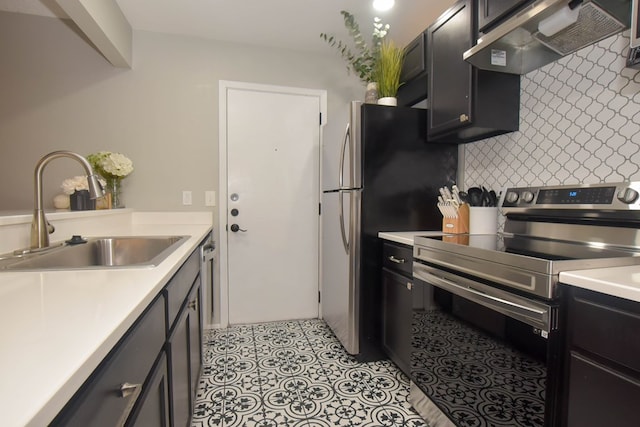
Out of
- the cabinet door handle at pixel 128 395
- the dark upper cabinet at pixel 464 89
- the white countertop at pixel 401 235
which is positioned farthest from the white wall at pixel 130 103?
the cabinet door handle at pixel 128 395

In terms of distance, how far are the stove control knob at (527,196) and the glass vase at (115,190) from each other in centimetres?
264

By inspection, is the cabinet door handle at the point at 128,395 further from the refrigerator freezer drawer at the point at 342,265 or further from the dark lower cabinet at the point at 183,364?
the refrigerator freezer drawer at the point at 342,265

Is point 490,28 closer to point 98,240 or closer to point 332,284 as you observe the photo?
point 332,284

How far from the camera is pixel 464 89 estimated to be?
67.7 inches

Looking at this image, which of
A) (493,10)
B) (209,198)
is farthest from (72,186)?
(493,10)

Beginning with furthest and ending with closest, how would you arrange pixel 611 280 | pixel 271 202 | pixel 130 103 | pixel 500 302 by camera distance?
pixel 271 202
pixel 130 103
pixel 500 302
pixel 611 280

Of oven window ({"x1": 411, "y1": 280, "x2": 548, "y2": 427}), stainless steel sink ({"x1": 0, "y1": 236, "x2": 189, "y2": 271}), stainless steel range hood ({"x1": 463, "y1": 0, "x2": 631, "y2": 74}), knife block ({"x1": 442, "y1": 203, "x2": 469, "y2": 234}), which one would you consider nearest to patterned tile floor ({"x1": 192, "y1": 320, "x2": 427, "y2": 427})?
oven window ({"x1": 411, "y1": 280, "x2": 548, "y2": 427})

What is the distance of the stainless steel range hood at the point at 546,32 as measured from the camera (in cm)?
113

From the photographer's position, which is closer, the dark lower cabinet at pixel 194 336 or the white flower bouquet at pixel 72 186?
the dark lower cabinet at pixel 194 336

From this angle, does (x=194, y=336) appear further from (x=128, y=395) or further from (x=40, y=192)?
(x=128, y=395)

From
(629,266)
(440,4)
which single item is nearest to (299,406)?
(629,266)

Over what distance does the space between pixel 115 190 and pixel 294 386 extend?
1.88m

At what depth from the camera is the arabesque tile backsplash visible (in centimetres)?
130

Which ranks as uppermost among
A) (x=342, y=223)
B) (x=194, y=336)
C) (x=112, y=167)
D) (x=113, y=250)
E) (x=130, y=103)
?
(x=130, y=103)
